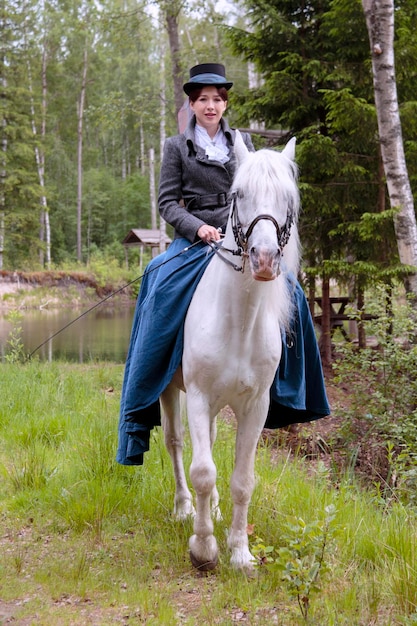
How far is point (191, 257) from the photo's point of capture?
3.78 metres

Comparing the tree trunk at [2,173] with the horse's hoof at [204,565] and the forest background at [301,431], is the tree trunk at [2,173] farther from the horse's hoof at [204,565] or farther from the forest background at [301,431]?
the horse's hoof at [204,565]

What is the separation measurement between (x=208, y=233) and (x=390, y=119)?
4647 mm

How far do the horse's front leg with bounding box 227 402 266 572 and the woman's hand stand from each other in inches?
37.0

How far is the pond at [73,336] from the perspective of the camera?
1335 cm

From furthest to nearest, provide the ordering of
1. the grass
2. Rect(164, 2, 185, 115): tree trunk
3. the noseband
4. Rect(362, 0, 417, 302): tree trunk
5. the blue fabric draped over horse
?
Rect(164, 2, 185, 115): tree trunk, Rect(362, 0, 417, 302): tree trunk, the blue fabric draped over horse, the grass, the noseband

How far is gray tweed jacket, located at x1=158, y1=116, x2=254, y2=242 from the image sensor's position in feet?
12.8

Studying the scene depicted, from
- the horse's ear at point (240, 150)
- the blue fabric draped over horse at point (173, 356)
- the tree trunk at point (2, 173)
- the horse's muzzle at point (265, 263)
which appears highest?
the tree trunk at point (2, 173)

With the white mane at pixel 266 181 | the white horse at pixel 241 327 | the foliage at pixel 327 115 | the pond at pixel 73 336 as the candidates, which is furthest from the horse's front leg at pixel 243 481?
the pond at pixel 73 336

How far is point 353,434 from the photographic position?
Result: 235 inches

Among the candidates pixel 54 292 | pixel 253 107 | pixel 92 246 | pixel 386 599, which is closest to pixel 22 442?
pixel 386 599

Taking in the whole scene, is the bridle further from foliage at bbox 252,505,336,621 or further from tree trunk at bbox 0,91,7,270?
tree trunk at bbox 0,91,7,270

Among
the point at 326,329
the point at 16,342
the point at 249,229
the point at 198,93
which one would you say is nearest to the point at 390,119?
the point at 326,329

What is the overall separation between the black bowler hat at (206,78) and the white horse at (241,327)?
2.82 ft

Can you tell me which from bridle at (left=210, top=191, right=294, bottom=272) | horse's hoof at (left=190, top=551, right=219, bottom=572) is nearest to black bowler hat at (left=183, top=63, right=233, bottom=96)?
bridle at (left=210, top=191, right=294, bottom=272)
